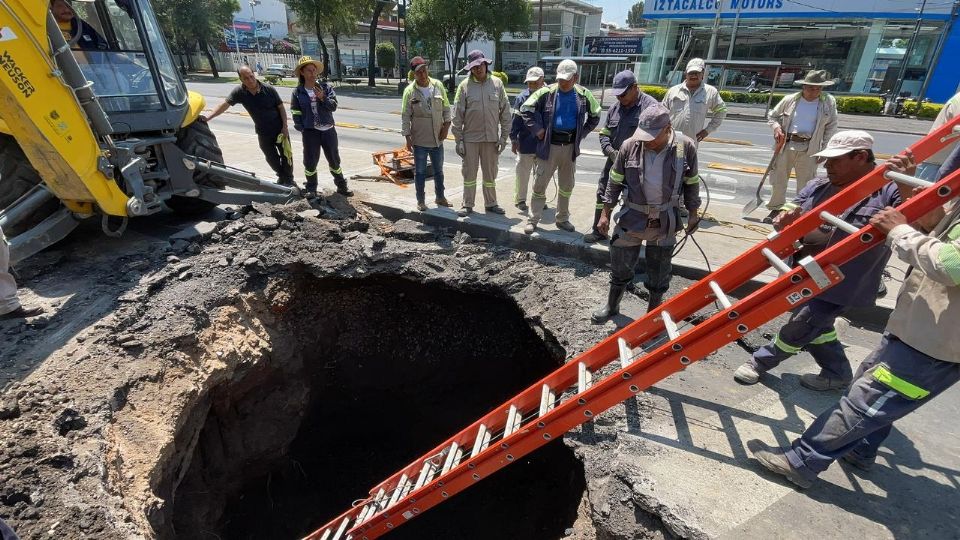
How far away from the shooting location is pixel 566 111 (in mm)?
5238

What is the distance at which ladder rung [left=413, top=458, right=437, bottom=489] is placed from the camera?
3.16 metres

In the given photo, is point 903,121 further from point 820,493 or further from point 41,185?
point 41,185

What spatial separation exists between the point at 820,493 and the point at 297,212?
5131 mm

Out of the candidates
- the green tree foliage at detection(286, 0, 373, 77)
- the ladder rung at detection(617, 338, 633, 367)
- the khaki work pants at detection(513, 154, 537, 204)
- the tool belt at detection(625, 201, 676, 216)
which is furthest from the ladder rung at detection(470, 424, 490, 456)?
the green tree foliage at detection(286, 0, 373, 77)

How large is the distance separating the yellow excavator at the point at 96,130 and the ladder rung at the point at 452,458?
11.9 ft

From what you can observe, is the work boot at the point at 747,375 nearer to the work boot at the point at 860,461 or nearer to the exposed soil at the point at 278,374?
the work boot at the point at 860,461

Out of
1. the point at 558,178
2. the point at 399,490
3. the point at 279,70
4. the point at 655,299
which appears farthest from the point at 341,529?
the point at 279,70

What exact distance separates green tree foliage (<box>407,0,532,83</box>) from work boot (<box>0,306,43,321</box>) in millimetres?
26383

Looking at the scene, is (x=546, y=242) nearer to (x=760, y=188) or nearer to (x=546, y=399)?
(x=546, y=399)

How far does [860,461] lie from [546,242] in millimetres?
3366

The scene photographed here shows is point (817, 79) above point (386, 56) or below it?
above

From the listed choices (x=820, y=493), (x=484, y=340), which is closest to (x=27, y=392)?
(x=484, y=340)

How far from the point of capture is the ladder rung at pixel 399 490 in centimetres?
324

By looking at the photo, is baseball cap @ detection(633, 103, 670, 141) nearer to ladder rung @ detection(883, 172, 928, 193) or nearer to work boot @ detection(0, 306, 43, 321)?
ladder rung @ detection(883, 172, 928, 193)
